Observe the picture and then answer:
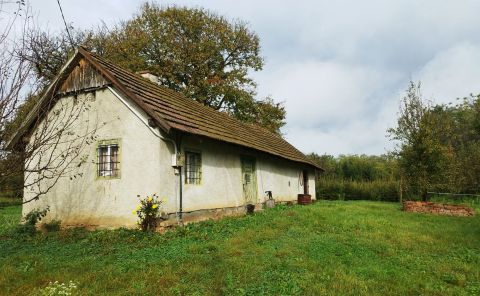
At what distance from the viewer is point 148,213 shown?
9.89m

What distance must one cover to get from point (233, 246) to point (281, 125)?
26128 mm

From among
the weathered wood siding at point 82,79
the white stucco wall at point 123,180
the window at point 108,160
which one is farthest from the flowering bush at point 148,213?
the weathered wood siding at point 82,79

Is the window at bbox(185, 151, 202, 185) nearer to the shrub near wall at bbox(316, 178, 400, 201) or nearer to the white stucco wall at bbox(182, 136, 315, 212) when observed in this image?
the white stucco wall at bbox(182, 136, 315, 212)

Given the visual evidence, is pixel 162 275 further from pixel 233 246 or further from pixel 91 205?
pixel 91 205

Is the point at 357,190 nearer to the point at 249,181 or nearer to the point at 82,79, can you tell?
the point at 249,181

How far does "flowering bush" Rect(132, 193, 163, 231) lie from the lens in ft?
32.5

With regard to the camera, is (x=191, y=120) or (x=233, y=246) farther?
(x=191, y=120)

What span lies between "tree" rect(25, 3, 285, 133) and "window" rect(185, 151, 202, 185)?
18.6m

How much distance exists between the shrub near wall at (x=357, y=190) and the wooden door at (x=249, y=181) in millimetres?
16738

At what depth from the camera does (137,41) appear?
28.9 meters

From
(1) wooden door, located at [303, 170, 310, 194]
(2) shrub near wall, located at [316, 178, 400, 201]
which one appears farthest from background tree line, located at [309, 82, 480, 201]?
(1) wooden door, located at [303, 170, 310, 194]

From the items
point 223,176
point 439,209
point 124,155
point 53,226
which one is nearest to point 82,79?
point 124,155

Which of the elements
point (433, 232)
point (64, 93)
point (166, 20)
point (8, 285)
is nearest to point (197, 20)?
point (166, 20)

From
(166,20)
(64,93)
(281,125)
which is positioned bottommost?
(64,93)
